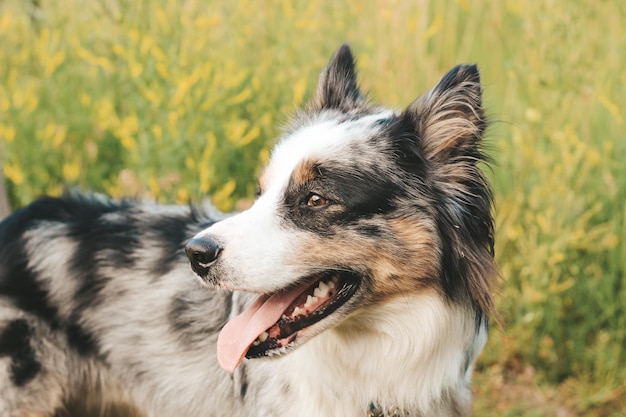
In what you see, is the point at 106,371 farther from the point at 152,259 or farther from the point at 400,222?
the point at 400,222

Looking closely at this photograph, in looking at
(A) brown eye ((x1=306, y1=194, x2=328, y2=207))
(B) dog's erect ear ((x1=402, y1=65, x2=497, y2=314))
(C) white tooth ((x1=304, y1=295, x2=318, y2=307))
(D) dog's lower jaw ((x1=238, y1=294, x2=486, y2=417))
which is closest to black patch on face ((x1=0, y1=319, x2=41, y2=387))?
(D) dog's lower jaw ((x1=238, y1=294, x2=486, y2=417))

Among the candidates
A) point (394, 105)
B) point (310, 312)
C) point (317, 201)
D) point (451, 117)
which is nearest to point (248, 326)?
point (310, 312)

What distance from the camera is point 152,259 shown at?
3.37 metres

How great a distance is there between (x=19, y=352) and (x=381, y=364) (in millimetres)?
1578

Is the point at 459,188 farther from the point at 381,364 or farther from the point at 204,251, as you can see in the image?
the point at 204,251

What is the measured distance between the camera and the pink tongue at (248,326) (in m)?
2.52

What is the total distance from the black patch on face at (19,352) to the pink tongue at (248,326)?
3.52 ft

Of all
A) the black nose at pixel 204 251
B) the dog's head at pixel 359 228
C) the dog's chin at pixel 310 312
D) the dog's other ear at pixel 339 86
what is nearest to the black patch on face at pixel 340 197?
the dog's head at pixel 359 228

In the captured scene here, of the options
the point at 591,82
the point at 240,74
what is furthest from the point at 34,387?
the point at 591,82

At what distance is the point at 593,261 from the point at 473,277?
2286mm

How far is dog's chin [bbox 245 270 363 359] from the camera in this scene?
2.49 metres

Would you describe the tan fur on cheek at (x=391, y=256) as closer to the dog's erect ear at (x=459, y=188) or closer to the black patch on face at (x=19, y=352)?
the dog's erect ear at (x=459, y=188)

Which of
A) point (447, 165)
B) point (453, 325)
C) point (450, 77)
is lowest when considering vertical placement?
point (453, 325)

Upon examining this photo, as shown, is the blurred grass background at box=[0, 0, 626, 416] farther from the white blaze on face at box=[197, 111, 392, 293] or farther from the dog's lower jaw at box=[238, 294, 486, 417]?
the white blaze on face at box=[197, 111, 392, 293]
